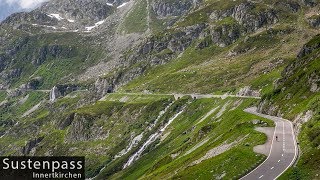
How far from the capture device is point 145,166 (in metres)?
187

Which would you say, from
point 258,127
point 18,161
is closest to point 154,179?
point 258,127

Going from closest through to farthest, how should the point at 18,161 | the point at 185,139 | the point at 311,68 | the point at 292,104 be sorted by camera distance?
the point at 18,161
the point at 292,104
the point at 311,68
the point at 185,139

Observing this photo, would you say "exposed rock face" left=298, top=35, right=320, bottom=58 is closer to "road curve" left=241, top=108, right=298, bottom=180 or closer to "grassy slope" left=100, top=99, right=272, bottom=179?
"grassy slope" left=100, top=99, right=272, bottom=179

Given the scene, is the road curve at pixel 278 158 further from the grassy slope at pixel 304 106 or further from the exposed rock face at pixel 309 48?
the exposed rock face at pixel 309 48

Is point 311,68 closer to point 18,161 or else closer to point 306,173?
point 306,173

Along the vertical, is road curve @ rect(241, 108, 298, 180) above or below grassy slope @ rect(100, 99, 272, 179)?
above

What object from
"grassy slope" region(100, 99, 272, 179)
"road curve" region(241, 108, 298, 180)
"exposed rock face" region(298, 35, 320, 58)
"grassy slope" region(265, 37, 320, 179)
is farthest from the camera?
"exposed rock face" region(298, 35, 320, 58)

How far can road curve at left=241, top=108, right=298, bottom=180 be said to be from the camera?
74938 mm

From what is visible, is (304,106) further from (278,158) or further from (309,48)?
(309,48)

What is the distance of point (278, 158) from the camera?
3243 inches

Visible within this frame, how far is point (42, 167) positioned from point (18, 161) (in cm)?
751

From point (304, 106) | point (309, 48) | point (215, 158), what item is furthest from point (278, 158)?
point (309, 48)

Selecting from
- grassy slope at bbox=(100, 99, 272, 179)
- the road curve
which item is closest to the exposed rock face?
grassy slope at bbox=(100, 99, 272, 179)

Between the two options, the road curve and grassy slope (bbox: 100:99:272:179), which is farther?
grassy slope (bbox: 100:99:272:179)
